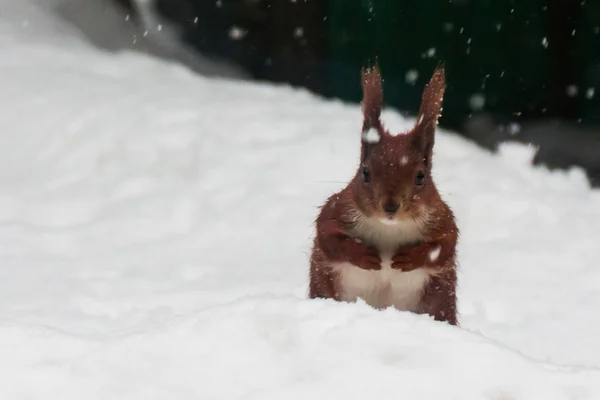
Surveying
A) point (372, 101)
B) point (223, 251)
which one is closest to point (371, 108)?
point (372, 101)

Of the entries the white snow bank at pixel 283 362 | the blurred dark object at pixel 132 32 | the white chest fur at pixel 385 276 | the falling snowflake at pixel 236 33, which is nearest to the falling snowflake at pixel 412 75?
the blurred dark object at pixel 132 32

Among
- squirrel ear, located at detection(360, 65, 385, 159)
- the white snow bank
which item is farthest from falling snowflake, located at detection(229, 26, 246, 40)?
the white snow bank

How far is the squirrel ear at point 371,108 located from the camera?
307 centimetres

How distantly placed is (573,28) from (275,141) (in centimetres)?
323

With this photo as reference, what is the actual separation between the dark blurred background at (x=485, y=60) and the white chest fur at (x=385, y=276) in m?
4.79

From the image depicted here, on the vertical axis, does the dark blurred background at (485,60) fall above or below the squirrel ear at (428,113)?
above

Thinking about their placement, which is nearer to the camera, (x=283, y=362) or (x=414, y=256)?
(x=283, y=362)

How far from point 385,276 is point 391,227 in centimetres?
19

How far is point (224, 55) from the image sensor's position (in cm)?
927

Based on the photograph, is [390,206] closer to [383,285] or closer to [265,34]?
[383,285]

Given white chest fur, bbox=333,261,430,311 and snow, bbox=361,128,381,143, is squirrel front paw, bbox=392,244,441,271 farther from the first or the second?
snow, bbox=361,128,381,143

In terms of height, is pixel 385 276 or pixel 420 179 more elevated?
pixel 420 179

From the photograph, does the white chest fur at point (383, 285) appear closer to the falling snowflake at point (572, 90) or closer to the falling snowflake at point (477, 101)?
the falling snowflake at point (477, 101)

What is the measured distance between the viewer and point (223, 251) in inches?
201
